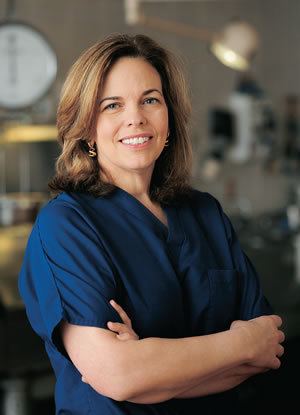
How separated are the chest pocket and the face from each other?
0.29 metres

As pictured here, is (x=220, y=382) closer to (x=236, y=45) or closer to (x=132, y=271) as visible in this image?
(x=132, y=271)

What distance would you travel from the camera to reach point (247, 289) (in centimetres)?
174

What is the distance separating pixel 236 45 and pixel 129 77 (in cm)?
269

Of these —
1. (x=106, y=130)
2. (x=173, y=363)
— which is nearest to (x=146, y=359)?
(x=173, y=363)

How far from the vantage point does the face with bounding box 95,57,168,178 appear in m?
1.59

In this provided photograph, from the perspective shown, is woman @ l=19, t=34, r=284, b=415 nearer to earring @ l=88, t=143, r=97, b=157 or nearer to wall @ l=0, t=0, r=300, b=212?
earring @ l=88, t=143, r=97, b=157

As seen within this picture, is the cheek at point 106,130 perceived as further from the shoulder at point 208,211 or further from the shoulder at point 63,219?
the shoulder at point 208,211

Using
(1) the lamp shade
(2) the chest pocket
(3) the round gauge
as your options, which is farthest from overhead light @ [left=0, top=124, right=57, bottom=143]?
(2) the chest pocket

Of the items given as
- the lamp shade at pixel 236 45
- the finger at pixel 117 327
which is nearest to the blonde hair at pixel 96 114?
the finger at pixel 117 327

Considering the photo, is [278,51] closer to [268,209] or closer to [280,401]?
[268,209]

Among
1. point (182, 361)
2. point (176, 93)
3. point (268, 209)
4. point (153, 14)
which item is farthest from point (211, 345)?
point (268, 209)

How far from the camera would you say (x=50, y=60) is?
13.5ft

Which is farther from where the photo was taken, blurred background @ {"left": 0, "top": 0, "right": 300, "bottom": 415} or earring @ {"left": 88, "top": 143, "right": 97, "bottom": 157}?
blurred background @ {"left": 0, "top": 0, "right": 300, "bottom": 415}

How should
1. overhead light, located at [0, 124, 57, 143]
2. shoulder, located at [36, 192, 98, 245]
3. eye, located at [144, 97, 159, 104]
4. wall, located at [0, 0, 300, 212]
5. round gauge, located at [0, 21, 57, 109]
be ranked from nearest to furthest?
1. shoulder, located at [36, 192, 98, 245]
2. eye, located at [144, 97, 159, 104]
3. round gauge, located at [0, 21, 57, 109]
4. overhead light, located at [0, 124, 57, 143]
5. wall, located at [0, 0, 300, 212]
